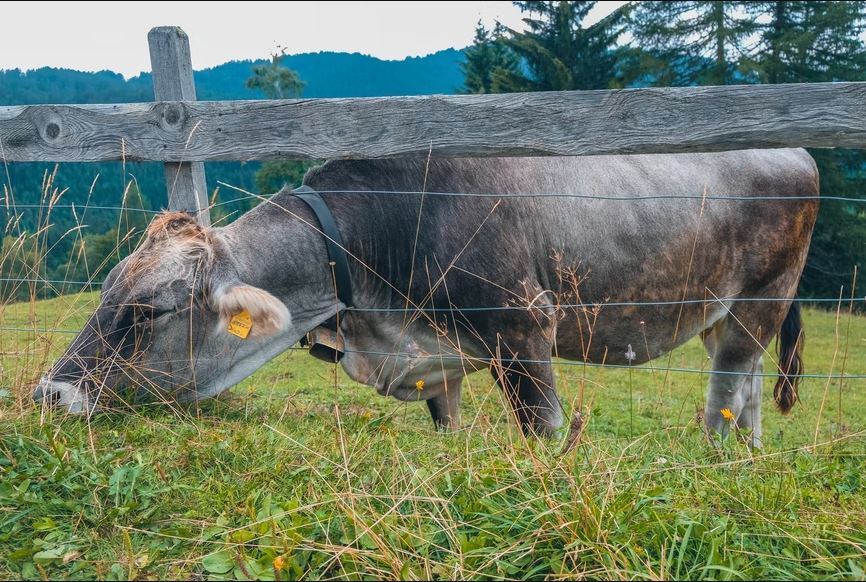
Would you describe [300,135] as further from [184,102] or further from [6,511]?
[6,511]

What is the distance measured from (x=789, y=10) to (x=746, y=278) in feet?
95.5

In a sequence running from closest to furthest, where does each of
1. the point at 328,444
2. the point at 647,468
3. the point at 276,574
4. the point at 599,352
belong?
the point at 276,574
the point at 647,468
the point at 328,444
the point at 599,352

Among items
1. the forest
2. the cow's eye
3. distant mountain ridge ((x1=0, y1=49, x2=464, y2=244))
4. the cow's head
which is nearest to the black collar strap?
the cow's head

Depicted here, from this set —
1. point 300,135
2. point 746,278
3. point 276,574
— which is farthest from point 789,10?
point 276,574

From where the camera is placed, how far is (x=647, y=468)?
2.91m

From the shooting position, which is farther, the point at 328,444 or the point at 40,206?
the point at 40,206

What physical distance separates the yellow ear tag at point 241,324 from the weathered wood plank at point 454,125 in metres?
0.86

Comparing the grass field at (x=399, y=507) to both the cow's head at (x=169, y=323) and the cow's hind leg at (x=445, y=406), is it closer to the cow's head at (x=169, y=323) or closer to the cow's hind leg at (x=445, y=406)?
the cow's head at (x=169, y=323)

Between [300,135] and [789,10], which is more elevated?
[789,10]

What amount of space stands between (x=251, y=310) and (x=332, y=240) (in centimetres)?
66

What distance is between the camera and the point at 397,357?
4.53 metres

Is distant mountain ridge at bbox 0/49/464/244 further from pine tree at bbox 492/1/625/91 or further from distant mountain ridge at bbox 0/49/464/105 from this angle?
pine tree at bbox 492/1/625/91

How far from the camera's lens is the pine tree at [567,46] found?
102 ft

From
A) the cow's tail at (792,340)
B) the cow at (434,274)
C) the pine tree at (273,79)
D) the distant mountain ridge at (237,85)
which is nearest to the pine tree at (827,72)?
the distant mountain ridge at (237,85)
